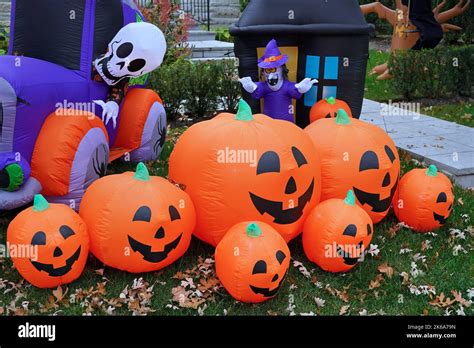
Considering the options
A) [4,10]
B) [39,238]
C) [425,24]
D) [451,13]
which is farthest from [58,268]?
[4,10]

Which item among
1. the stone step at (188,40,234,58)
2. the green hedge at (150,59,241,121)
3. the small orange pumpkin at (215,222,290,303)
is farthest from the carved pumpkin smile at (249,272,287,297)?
the stone step at (188,40,234,58)

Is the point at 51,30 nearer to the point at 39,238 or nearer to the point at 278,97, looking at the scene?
the point at 39,238

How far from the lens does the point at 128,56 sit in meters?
5.03

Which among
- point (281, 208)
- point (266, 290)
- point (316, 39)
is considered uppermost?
point (316, 39)

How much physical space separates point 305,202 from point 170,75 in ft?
17.0

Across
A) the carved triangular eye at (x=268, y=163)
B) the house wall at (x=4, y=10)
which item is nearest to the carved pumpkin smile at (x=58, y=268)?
the carved triangular eye at (x=268, y=163)

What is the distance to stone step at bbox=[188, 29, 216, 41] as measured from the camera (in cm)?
1487

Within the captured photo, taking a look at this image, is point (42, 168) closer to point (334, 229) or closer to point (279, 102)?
point (334, 229)

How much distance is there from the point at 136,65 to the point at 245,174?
5.94 ft

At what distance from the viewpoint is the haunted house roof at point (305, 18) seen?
21.1 feet

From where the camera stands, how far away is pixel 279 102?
6434 millimetres

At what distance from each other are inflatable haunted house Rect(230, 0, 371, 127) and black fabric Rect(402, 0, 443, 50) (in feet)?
18.2

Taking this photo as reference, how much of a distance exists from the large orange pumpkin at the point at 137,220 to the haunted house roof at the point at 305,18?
3154 millimetres

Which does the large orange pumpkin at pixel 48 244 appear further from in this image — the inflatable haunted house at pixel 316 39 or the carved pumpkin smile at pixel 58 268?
the inflatable haunted house at pixel 316 39
